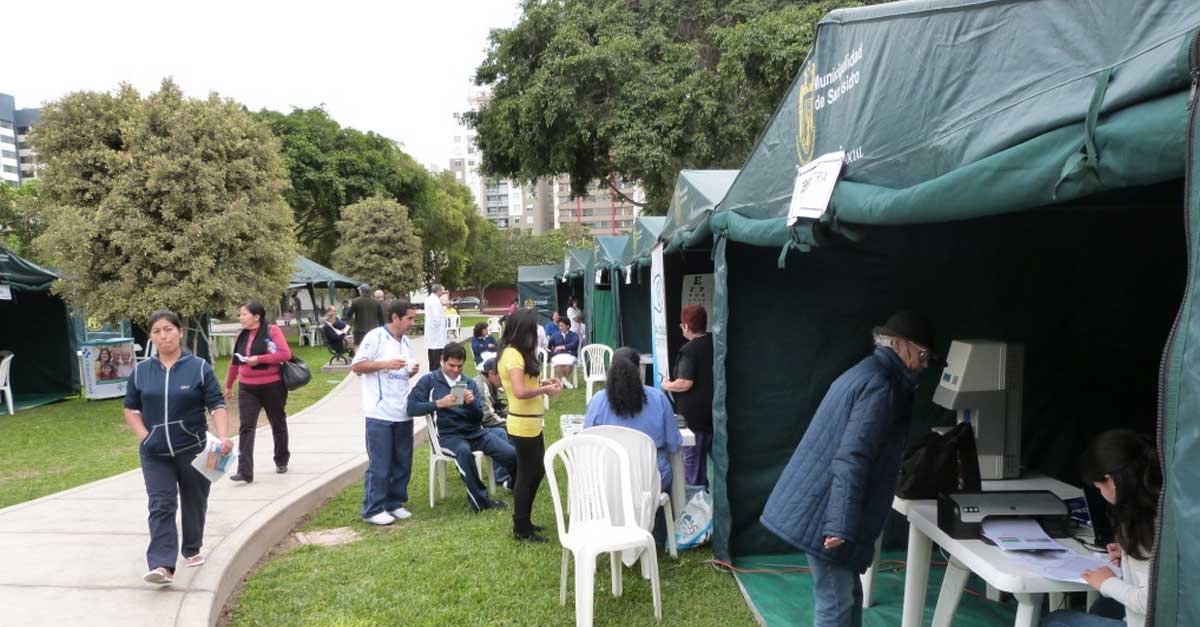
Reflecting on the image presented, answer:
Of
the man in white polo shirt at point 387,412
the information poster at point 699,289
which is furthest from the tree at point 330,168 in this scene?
the man in white polo shirt at point 387,412

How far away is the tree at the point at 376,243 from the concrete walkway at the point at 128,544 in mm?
22730

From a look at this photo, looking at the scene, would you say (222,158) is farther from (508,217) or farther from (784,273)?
(508,217)

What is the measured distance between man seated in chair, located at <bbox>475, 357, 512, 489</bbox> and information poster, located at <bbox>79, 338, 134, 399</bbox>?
8.18m

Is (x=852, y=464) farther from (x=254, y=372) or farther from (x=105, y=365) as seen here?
(x=105, y=365)

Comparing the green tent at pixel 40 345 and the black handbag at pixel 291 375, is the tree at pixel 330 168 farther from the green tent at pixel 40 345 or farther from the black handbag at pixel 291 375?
the black handbag at pixel 291 375

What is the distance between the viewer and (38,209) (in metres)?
12.6

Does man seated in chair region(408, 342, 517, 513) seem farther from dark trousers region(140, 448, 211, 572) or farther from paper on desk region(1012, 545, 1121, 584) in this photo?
paper on desk region(1012, 545, 1121, 584)

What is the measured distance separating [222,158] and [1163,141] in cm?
1246

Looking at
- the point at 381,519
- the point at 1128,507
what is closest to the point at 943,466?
the point at 1128,507

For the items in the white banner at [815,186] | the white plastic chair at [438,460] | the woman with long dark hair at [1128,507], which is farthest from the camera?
the white plastic chair at [438,460]

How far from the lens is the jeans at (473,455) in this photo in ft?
19.8

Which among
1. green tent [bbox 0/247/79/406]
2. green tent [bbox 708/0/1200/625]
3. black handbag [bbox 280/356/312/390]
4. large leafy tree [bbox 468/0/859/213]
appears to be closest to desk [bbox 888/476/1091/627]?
green tent [bbox 708/0/1200/625]

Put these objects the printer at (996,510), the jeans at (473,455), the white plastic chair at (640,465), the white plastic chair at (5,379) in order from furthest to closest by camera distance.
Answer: the white plastic chair at (5,379)
the jeans at (473,455)
the white plastic chair at (640,465)
the printer at (996,510)

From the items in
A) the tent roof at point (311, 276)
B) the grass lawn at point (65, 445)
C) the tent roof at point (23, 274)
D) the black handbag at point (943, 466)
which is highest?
the tent roof at point (23, 274)
